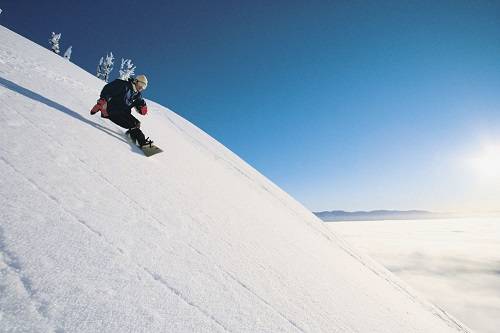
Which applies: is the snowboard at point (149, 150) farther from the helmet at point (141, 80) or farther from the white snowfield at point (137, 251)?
the helmet at point (141, 80)

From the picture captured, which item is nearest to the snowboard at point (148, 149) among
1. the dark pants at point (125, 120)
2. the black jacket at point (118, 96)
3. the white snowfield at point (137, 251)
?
the white snowfield at point (137, 251)

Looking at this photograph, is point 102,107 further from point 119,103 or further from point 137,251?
point 137,251

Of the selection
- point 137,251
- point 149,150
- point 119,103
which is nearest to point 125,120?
point 119,103

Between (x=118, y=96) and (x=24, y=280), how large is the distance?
16.0ft

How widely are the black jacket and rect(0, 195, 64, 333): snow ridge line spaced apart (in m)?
4.34

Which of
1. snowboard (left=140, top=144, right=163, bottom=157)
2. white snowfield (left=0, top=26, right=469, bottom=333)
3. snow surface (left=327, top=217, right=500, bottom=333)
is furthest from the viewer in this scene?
snow surface (left=327, top=217, right=500, bottom=333)

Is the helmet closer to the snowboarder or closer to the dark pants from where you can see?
the snowboarder

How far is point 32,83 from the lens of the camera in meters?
5.48

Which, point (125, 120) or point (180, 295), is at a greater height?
point (125, 120)

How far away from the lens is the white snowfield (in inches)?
61.7

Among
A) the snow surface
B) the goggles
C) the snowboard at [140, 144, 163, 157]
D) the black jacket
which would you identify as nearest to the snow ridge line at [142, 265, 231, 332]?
the snowboard at [140, 144, 163, 157]

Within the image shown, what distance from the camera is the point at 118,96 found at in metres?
5.69

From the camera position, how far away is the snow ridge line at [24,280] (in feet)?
4.43

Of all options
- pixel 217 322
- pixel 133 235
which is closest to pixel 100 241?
pixel 133 235
